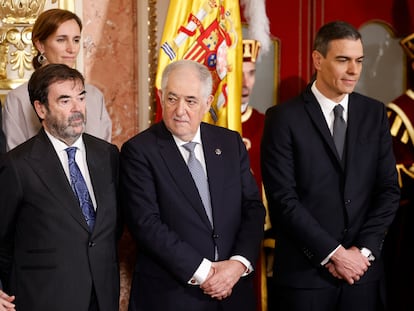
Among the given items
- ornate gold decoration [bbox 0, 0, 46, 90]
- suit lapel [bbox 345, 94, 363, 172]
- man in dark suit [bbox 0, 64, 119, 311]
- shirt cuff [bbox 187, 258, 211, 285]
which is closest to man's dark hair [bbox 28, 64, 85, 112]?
man in dark suit [bbox 0, 64, 119, 311]

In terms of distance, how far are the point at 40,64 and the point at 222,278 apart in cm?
124

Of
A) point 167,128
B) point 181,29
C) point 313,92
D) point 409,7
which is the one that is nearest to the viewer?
point 167,128

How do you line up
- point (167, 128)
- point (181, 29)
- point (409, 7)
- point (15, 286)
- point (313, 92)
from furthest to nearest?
1. point (409, 7)
2. point (181, 29)
3. point (313, 92)
4. point (167, 128)
5. point (15, 286)

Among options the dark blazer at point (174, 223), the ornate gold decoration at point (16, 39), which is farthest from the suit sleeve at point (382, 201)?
the ornate gold decoration at point (16, 39)

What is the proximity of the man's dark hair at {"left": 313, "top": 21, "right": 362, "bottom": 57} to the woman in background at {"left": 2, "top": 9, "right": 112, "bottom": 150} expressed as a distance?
993 mm

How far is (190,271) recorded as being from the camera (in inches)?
112

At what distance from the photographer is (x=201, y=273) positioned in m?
2.86

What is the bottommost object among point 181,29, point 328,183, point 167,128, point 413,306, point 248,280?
point 413,306

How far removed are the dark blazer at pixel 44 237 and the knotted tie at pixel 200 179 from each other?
0.40 meters

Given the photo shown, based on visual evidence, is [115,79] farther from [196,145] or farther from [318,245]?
[318,245]

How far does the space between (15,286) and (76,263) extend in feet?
0.74

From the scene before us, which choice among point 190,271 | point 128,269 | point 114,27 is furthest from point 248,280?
point 114,27

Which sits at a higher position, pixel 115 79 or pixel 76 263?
pixel 115 79

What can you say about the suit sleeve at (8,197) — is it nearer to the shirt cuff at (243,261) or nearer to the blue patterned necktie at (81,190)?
the blue patterned necktie at (81,190)
